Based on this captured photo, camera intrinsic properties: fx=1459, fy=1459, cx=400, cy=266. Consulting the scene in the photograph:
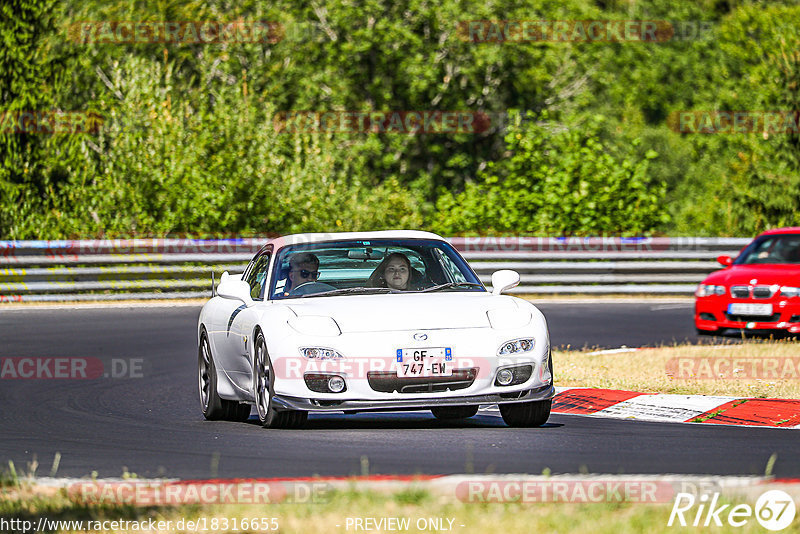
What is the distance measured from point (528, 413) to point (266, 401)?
1.74m

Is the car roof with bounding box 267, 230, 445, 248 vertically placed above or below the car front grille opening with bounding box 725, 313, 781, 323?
above

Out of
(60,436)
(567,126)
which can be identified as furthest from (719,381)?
(567,126)

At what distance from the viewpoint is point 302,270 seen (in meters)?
10.4

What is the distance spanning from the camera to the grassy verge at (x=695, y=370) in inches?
470

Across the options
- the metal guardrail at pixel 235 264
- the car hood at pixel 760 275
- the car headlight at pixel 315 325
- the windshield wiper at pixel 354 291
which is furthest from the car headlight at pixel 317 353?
the metal guardrail at pixel 235 264

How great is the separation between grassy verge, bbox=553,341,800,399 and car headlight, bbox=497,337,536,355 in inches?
108

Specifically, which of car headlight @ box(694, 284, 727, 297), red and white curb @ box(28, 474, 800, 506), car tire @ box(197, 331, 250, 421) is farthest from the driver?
car headlight @ box(694, 284, 727, 297)

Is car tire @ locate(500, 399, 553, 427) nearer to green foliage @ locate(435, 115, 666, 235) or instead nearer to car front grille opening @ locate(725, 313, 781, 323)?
car front grille opening @ locate(725, 313, 781, 323)

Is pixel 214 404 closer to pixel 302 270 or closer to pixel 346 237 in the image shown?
pixel 302 270

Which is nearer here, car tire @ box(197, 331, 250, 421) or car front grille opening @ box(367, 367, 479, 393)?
car front grille opening @ box(367, 367, 479, 393)

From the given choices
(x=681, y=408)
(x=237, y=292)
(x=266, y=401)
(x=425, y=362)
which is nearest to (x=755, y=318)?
(x=681, y=408)

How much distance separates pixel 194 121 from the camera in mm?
27797

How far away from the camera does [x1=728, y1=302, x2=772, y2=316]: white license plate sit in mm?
17594

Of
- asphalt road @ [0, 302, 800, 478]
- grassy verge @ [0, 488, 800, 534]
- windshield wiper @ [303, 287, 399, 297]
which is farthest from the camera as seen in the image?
windshield wiper @ [303, 287, 399, 297]
